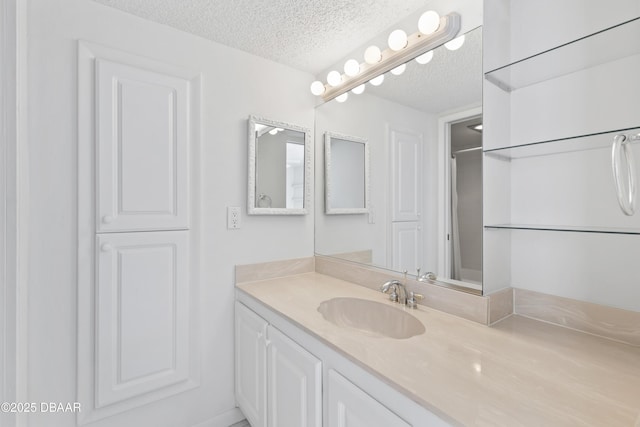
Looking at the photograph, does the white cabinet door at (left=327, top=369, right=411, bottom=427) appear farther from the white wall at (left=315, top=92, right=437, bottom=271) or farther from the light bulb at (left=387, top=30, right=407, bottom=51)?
the light bulb at (left=387, top=30, right=407, bottom=51)

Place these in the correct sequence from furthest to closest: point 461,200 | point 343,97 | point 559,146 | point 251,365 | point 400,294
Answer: point 343,97 → point 251,365 → point 400,294 → point 461,200 → point 559,146

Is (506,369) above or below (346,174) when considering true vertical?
below

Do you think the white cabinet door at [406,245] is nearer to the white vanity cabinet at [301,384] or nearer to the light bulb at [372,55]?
the white vanity cabinet at [301,384]

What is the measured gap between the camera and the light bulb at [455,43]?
1253mm

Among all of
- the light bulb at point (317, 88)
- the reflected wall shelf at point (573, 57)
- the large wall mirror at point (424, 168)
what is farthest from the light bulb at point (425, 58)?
the light bulb at point (317, 88)

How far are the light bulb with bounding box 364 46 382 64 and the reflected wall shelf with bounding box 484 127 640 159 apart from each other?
31.1 inches

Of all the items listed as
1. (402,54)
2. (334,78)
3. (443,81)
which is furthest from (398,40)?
(334,78)

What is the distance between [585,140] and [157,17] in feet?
6.30

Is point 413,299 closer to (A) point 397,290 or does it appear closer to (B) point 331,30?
(A) point 397,290

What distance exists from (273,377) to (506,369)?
931 mm

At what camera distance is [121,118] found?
4.51 ft

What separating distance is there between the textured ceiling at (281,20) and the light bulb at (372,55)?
0.10 metres

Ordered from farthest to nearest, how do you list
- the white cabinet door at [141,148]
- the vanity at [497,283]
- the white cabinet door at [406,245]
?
the white cabinet door at [406,245], the white cabinet door at [141,148], the vanity at [497,283]

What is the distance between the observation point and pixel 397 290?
55.7 inches
